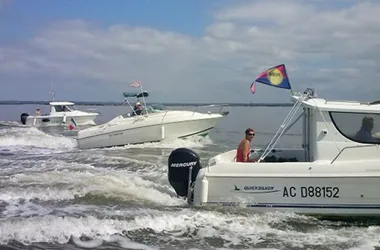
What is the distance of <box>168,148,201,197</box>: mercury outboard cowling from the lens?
32.5ft

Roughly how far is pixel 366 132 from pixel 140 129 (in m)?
15.5

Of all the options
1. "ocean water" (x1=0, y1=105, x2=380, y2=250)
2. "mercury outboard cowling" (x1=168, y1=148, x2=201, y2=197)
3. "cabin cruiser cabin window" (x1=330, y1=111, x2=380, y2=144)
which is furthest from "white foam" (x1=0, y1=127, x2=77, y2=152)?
"cabin cruiser cabin window" (x1=330, y1=111, x2=380, y2=144)

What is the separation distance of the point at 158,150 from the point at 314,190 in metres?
13.4

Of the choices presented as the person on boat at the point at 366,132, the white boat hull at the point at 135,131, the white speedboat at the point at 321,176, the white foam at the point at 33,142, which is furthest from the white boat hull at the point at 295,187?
the white foam at the point at 33,142

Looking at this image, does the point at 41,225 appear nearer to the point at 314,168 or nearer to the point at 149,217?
the point at 149,217

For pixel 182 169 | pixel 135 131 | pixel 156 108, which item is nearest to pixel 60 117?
pixel 156 108

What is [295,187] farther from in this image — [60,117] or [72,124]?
[60,117]

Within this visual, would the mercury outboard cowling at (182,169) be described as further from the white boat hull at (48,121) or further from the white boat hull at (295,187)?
the white boat hull at (48,121)

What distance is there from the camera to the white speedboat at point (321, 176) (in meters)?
8.71

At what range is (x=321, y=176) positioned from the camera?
874 cm

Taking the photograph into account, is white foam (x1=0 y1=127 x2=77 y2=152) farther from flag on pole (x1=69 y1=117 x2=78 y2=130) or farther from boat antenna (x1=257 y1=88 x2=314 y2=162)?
boat antenna (x1=257 y1=88 x2=314 y2=162)

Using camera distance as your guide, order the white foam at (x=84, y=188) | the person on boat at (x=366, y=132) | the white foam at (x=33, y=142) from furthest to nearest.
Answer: the white foam at (x=33, y=142) → the white foam at (x=84, y=188) → the person on boat at (x=366, y=132)

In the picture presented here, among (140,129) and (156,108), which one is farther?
(156,108)

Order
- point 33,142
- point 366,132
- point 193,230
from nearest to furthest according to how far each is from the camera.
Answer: point 193,230
point 366,132
point 33,142
